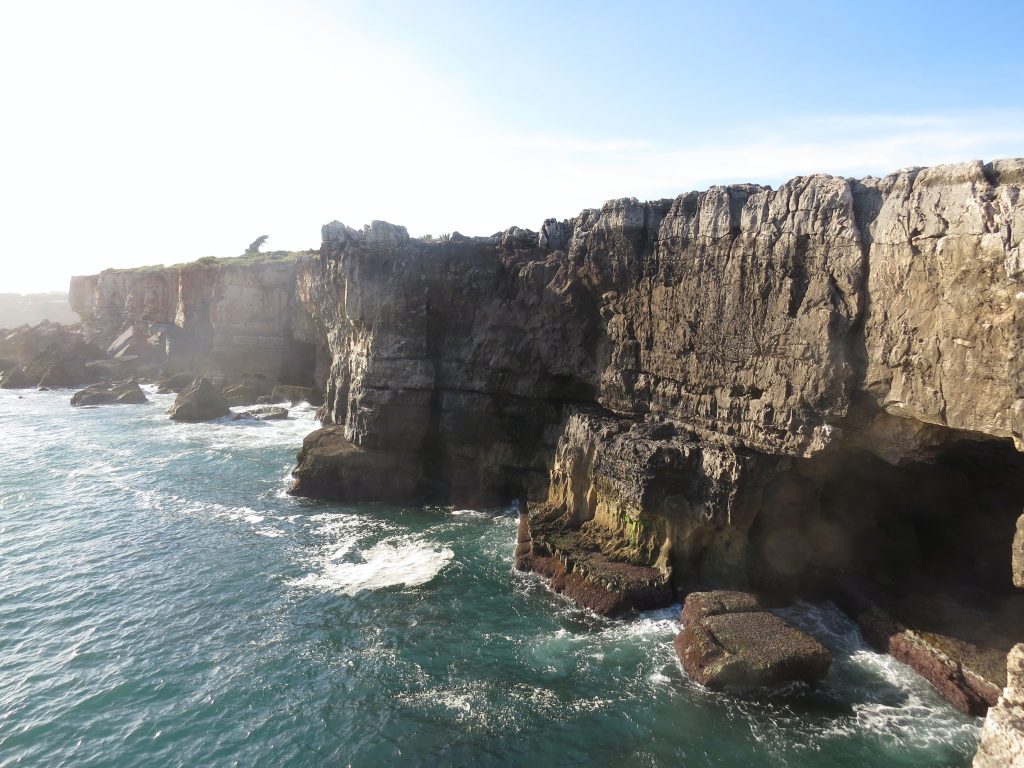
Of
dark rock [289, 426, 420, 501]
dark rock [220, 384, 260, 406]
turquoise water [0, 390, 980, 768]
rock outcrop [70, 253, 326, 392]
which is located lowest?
turquoise water [0, 390, 980, 768]

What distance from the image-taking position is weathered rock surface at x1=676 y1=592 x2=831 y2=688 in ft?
59.0

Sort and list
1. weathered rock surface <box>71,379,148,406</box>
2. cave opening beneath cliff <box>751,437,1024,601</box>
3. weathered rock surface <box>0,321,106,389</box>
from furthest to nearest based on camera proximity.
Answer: weathered rock surface <box>0,321,106,389</box> → weathered rock surface <box>71,379,148,406</box> → cave opening beneath cliff <box>751,437,1024,601</box>

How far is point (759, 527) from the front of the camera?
24219 millimetres

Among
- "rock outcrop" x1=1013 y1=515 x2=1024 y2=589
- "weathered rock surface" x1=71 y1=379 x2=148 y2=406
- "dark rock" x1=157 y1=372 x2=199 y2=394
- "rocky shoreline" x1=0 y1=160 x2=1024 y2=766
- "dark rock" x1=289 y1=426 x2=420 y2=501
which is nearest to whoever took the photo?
"rock outcrop" x1=1013 y1=515 x2=1024 y2=589

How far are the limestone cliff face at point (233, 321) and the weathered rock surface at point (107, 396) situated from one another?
7.29 meters

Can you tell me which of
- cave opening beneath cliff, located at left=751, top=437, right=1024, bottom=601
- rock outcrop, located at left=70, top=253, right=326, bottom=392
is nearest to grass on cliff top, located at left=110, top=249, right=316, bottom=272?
rock outcrop, located at left=70, top=253, right=326, bottom=392

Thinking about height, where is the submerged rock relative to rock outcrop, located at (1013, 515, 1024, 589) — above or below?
below

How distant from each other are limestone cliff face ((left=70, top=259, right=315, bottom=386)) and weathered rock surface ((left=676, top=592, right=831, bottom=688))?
51191mm

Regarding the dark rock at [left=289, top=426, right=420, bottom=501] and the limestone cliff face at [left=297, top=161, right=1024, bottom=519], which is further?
the dark rock at [left=289, top=426, right=420, bottom=501]

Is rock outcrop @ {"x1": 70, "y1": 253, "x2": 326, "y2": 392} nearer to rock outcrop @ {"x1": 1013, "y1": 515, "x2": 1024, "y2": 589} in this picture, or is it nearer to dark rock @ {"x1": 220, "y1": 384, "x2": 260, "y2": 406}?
dark rock @ {"x1": 220, "y1": 384, "x2": 260, "y2": 406}

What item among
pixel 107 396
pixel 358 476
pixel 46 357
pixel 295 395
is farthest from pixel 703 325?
pixel 46 357

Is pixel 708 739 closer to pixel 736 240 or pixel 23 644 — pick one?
pixel 736 240

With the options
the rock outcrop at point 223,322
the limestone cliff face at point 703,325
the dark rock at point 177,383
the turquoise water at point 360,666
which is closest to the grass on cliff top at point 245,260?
the rock outcrop at point 223,322

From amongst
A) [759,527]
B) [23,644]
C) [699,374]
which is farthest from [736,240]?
[23,644]
